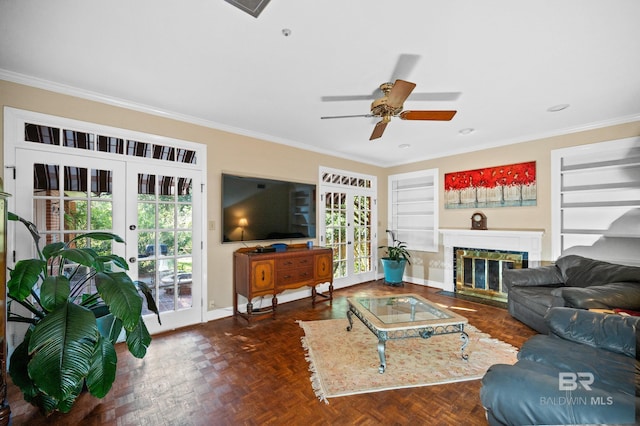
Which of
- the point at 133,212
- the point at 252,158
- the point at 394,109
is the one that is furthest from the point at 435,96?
the point at 133,212

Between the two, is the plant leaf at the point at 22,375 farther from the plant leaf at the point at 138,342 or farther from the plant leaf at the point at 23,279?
the plant leaf at the point at 138,342

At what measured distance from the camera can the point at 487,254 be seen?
4379mm

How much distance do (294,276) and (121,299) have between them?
7.70 ft

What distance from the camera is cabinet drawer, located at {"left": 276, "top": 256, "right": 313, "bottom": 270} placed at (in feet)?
11.8

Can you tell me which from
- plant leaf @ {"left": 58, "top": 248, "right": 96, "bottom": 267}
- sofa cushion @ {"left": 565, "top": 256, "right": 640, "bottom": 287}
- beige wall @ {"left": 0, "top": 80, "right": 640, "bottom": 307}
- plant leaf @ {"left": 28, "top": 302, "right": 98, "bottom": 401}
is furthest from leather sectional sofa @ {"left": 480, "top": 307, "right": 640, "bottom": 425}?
beige wall @ {"left": 0, "top": 80, "right": 640, "bottom": 307}

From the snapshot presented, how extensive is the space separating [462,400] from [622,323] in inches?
45.1

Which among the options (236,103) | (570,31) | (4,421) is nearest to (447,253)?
(570,31)

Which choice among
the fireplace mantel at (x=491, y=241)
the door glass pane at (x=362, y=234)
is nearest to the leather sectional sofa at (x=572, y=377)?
the fireplace mantel at (x=491, y=241)

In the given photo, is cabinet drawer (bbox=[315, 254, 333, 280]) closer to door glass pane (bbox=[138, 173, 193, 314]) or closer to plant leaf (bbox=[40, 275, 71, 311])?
door glass pane (bbox=[138, 173, 193, 314])

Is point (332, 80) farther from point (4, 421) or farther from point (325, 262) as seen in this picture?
point (4, 421)

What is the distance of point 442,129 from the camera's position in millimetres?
3797

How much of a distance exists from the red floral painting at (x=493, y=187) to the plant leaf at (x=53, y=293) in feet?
17.1

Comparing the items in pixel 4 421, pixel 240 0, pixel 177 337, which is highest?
pixel 240 0

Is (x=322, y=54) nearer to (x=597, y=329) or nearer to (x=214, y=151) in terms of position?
(x=214, y=151)
